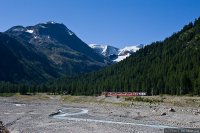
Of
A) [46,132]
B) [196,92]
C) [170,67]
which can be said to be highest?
[170,67]

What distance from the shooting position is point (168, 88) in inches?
6506

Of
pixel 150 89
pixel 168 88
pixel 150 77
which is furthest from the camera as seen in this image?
pixel 150 77

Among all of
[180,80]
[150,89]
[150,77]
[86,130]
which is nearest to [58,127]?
[86,130]

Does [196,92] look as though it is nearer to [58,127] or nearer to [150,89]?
[150,89]

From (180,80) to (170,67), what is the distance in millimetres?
45014

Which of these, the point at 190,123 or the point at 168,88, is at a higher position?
the point at 168,88

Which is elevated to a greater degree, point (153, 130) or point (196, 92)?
point (196, 92)

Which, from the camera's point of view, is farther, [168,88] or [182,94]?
[168,88]

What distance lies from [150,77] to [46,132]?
145 m

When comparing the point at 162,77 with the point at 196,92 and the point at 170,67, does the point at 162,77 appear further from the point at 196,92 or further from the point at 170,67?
the point at 196,92

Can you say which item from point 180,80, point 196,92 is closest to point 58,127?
point 196,92

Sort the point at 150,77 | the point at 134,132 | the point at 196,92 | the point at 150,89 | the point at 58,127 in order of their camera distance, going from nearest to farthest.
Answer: the point at 134,132, the point at 58,127, the point at 196,92, the point at 150,89, the point at 150,77

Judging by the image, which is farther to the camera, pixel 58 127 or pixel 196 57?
pixel 196 57

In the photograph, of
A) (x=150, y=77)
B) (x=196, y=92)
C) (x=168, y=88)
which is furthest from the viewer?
(x=150, y=77)
